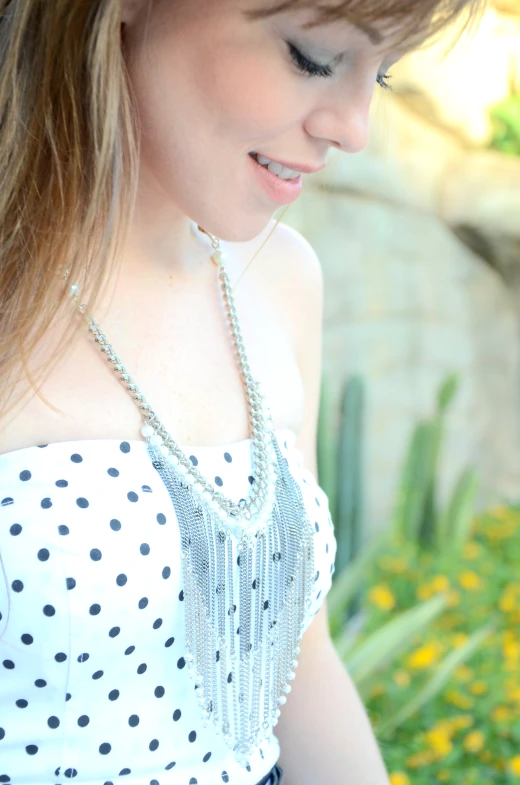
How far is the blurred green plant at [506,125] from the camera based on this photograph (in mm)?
4117

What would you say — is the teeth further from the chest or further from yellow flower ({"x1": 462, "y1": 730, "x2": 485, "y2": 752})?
yellow flower ({"x1": 462, "y1": 730, "x2": 485, "y2": 752})

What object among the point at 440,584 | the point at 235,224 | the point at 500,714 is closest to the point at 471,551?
the point at 440,584

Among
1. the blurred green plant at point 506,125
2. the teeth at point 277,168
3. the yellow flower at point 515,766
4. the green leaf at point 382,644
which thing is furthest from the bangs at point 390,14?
the blurred green plant at point 506,125

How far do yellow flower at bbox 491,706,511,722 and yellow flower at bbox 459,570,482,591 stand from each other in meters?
0.67

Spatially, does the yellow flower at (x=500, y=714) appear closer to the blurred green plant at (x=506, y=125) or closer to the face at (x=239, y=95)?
the face at (x=239, y=95)

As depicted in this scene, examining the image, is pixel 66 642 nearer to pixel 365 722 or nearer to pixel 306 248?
pixel 365 722

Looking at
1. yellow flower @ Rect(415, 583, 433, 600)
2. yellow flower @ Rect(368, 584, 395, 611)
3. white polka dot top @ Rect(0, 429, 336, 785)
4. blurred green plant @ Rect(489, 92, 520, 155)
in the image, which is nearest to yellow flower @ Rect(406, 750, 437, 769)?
yellow flower @ Rect(368, 584, 395, 611)

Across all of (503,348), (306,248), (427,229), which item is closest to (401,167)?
(427,229)

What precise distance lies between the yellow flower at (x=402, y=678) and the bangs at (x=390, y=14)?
2.06m

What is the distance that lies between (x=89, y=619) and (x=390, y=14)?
A: 60cm

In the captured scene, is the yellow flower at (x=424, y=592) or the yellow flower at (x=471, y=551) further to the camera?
the yellow flower at (x=471, y=551)

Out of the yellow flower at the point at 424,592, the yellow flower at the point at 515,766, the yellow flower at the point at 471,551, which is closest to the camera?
the yellow flower at the point at 515,766

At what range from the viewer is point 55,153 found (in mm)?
806

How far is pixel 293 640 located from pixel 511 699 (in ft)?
5.88
